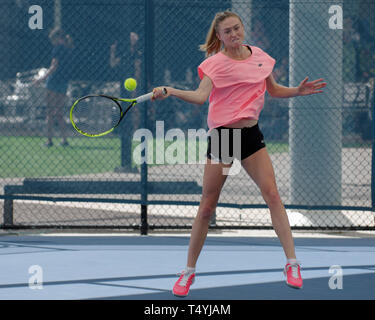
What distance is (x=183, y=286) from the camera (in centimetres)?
592

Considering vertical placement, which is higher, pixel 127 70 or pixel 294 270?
pixel 127 70

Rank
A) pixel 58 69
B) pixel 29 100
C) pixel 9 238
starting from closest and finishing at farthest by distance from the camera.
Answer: pixel 9 238, pixel 58 69, pixel 29 100

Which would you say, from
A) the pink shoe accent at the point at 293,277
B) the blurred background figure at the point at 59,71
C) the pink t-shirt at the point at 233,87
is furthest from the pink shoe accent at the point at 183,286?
the blurred background figure at the point at 59,71

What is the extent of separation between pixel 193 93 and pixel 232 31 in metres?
0.48

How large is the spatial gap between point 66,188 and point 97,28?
5255mm

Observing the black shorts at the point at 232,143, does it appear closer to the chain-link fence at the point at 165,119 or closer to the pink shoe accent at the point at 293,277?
the pink shoe accent at the point at 293,277

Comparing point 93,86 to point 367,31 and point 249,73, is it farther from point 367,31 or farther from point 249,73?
point 249,73

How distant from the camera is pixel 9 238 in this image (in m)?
8.42

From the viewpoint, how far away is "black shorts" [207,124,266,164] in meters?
5.80

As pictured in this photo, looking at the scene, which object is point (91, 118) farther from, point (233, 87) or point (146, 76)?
point (146, 76)

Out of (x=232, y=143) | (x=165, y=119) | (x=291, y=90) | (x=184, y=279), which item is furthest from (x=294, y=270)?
(x=165, y=119)
